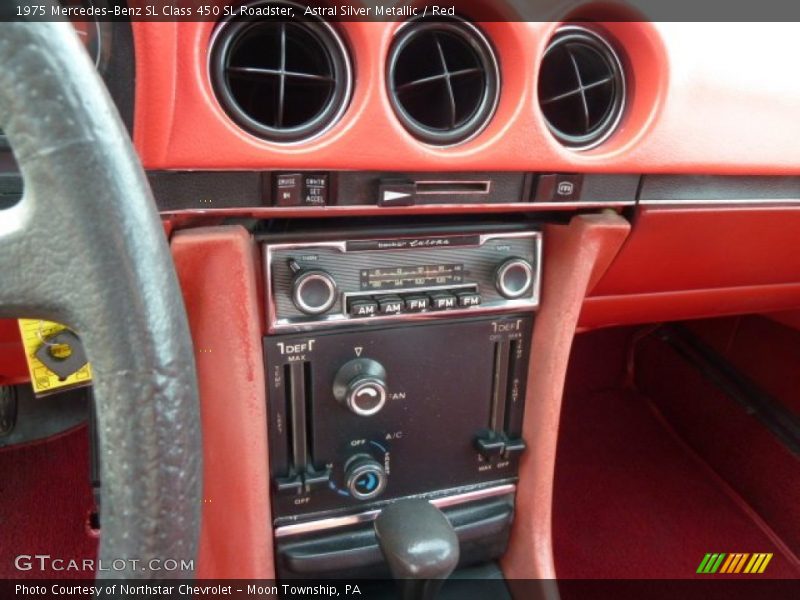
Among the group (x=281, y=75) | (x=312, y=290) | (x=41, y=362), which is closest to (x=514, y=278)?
(x=312, y=290)

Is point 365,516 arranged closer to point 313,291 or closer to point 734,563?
point 313,291

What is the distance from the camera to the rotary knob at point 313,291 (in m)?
0.78

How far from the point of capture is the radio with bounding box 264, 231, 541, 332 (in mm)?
787

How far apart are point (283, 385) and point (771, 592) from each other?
4.07ft

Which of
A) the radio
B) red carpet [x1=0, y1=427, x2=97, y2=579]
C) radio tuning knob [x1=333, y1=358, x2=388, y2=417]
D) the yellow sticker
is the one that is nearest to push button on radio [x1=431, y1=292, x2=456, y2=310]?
the radio

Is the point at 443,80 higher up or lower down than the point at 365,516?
higher up

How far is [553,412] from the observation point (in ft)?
3.24

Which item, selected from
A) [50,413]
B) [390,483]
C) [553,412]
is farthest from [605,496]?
[50,413]

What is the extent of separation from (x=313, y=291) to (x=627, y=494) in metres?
1.23

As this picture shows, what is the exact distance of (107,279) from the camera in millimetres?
347

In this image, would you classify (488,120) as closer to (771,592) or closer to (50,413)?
(771,592)

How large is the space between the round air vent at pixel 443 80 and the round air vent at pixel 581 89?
10 centimetres

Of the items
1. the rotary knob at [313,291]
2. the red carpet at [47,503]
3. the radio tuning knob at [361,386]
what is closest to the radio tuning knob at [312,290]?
the rotary knob at [313,291]

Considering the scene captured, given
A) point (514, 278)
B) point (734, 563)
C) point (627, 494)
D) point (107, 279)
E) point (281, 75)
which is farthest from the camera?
point (627, 494)
